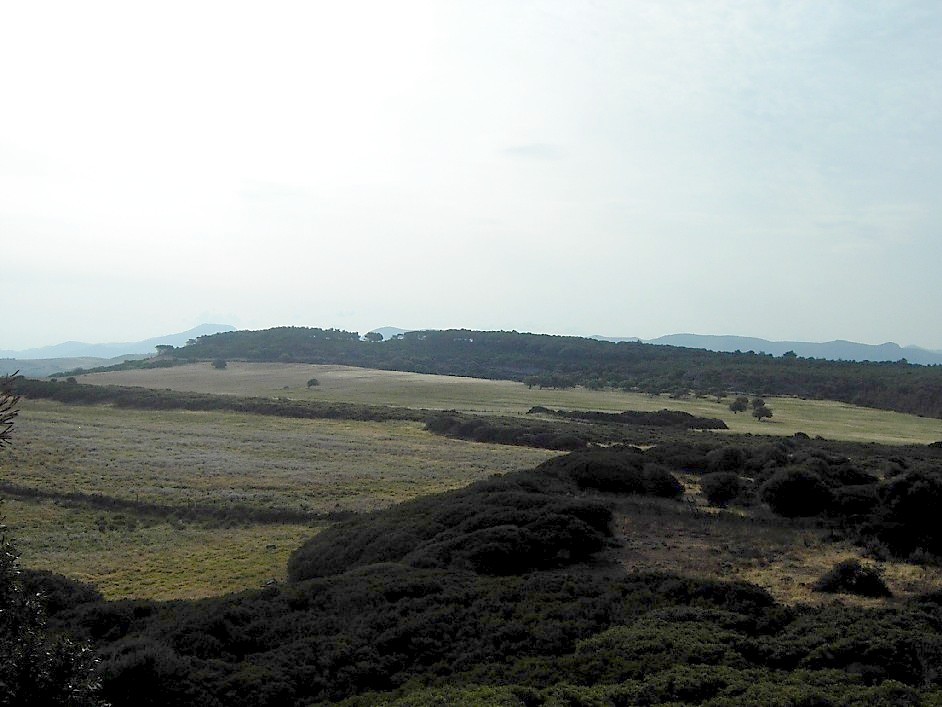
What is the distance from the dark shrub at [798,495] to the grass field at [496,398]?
29.0m

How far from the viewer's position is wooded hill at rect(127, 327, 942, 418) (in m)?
82.6

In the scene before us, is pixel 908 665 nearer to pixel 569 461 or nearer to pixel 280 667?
pixel 280 667

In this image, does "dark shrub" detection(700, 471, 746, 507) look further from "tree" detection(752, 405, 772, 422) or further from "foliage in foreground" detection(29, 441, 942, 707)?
"tree" detection(752, 405, 772, 422)

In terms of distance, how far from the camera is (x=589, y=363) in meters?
116

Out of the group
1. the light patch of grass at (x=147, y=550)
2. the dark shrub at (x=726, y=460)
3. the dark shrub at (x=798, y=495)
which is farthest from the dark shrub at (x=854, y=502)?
the light patch of grass at (x=147, y=550)

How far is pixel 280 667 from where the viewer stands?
10.6 metres

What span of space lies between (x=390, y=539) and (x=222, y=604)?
5.86 metres

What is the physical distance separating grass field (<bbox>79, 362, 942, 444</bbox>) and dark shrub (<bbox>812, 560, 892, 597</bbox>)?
123ft

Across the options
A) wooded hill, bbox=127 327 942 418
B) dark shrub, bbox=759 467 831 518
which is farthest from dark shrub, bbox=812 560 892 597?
wooded hill, bbox=127 327 942 418

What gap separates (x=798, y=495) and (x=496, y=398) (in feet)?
167

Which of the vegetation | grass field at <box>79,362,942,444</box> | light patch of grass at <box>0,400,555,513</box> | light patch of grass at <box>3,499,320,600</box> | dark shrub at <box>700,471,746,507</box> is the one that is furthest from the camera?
grass field at <box>79,362,942,444</box>

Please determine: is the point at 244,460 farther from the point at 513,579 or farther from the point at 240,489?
the point at 513,579

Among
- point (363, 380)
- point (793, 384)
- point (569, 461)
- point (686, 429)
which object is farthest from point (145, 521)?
point (793, 384)

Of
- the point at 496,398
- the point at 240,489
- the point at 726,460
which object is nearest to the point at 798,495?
the point at 726,460
